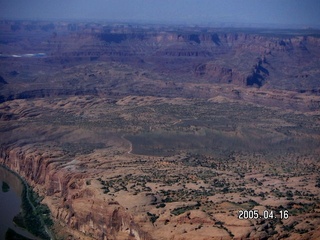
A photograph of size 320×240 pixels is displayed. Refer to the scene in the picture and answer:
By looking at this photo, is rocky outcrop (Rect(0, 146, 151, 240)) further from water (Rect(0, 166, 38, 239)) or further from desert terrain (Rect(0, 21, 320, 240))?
water (Rect(0, 166, 38, 239))

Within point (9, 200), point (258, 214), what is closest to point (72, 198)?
point (9, 200)

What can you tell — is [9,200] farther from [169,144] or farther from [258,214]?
[258,214]

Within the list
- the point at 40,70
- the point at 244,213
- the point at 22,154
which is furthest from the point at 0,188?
the point at 40,70

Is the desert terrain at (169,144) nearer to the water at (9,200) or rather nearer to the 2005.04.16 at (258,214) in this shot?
the 2005.04.16 at (258,214)

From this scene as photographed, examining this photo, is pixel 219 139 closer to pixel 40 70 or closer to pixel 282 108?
pixel 282 108

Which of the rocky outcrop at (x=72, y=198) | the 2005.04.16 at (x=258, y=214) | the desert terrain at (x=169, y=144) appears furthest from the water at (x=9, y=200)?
the 2005.04.16 at (x=258, y=214)

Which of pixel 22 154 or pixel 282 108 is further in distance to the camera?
pixel 282 108
